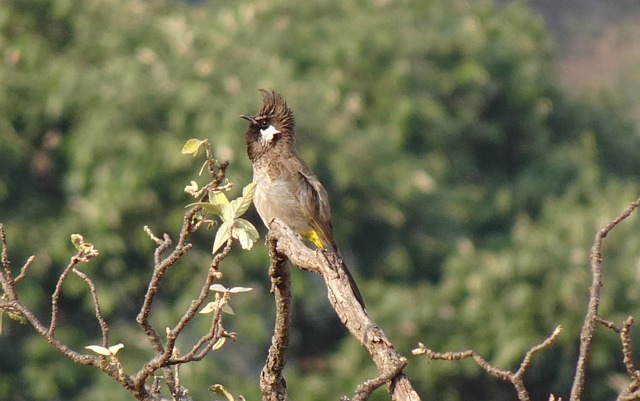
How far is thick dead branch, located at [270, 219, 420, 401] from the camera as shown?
3180mm

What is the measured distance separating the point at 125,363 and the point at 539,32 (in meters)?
9.96

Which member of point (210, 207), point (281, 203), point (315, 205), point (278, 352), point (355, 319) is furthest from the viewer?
point (315, 205)

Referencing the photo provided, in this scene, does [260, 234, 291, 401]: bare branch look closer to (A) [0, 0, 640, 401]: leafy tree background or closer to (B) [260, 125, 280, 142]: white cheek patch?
(B) [260, 125, 280, 142]: white cheek patch

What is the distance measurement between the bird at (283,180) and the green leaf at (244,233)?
2186mm

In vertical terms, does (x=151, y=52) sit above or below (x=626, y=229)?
above

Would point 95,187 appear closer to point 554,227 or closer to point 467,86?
point 554,227

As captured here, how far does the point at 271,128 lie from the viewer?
607 centimetres

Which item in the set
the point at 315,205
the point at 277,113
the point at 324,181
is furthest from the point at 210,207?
the point at 324,181

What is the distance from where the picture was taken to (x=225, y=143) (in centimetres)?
1148

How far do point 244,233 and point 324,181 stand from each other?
9.09 m

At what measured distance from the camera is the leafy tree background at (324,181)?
458 inches

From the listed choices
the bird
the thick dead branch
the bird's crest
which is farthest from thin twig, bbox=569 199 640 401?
the bird's crest

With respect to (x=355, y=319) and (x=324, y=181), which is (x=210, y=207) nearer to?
(x=355, y=319)

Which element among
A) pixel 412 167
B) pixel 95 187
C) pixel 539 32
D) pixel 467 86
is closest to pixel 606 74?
pixel 539 32
